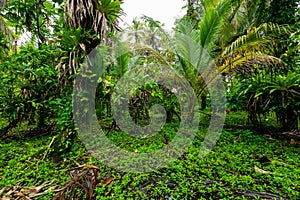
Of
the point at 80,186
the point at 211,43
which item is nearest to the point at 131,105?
the point at 80,186

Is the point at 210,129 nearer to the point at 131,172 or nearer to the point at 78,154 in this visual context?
the point at 131,172

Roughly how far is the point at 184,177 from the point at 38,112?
9.09ft

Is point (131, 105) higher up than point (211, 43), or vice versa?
point (211, 43)

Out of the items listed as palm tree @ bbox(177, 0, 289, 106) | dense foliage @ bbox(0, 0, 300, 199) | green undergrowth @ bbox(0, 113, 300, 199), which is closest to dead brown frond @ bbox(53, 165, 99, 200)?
dense foliage @ bbox(0, 0, 300, 199)

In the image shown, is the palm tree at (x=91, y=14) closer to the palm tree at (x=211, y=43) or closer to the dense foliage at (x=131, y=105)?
the dense foliage at (x=131, y=105)

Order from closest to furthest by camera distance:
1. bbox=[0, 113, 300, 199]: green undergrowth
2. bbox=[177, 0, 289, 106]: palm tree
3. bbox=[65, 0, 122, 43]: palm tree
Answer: bbox=[0, 113, 300, 199]: green undergrowth < bbox=[65, 0, 122, 43]: palm tree < bbox=[177, 0, 289, 106]: palm tree

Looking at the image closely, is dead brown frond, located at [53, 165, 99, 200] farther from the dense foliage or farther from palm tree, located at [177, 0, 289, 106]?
palm tree, located at [177, 0, 289, 106]

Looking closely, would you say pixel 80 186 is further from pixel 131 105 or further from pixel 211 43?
pixel 211 43

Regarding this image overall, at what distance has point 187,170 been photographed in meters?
2.20

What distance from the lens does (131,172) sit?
2146 mm

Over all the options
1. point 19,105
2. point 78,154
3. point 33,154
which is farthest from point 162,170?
point 19,105

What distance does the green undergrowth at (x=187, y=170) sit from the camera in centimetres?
182

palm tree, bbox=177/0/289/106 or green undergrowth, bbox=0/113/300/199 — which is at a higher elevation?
palm tree, bbox=177/0/289/106

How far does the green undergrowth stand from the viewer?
1815 millimetres
